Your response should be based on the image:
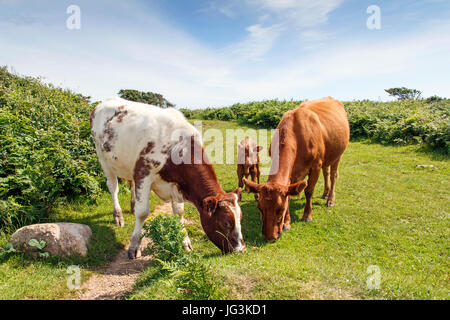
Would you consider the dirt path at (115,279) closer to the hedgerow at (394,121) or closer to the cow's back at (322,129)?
the cow's back at (322,129)

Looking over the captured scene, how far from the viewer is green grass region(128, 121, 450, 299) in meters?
3.54

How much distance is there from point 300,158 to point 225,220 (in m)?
2.87

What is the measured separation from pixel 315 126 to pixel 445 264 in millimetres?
3971

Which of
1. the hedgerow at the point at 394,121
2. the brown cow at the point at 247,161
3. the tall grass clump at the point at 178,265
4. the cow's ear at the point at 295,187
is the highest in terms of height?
the hedgerow at the point at 394,121

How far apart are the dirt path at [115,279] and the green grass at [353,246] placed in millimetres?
381

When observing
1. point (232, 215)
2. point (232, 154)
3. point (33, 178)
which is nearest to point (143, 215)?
point (232, 215)

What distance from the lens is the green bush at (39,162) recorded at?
19.7ft

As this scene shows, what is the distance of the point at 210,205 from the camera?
15.8ft

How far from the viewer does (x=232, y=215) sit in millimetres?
4688

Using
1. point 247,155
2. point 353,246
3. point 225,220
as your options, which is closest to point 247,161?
point 247,155

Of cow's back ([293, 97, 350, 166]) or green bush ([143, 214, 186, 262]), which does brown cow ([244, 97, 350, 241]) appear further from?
green bush ([143, 214, 186, 262])

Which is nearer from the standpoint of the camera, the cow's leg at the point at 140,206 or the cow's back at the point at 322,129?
the cow's leg at the point at 140,206

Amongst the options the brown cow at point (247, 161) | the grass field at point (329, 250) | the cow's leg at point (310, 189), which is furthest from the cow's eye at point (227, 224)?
the brown cow at point (247, 161)

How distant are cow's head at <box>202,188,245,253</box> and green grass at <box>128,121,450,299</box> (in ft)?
0.84
